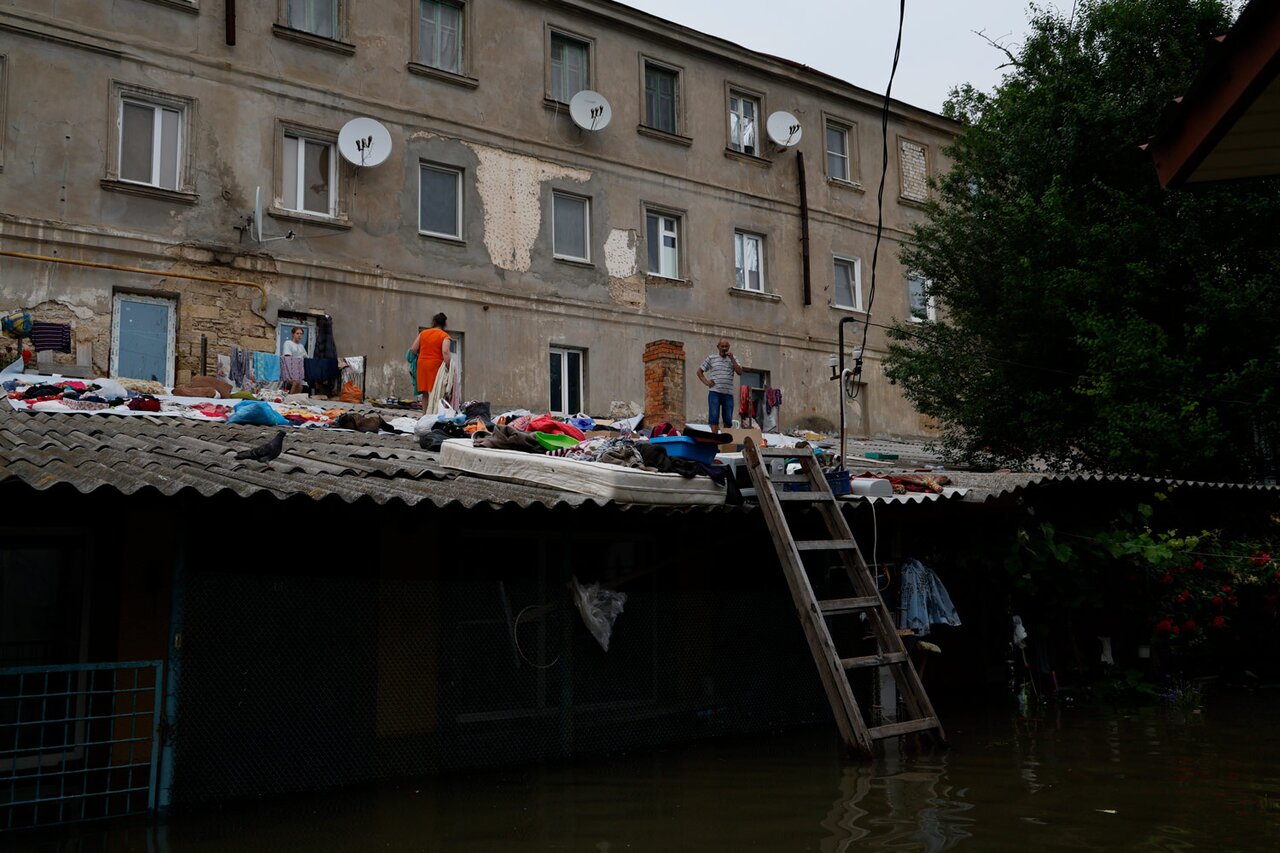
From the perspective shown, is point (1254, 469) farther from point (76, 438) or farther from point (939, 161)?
point (76, 438)

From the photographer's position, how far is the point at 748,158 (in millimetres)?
21719

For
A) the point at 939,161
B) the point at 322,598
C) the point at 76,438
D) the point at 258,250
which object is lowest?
the point at 322,598

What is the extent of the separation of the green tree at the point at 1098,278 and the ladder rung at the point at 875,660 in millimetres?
7694

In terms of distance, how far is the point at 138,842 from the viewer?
5875 millimetres

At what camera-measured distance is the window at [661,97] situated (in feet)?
67.7

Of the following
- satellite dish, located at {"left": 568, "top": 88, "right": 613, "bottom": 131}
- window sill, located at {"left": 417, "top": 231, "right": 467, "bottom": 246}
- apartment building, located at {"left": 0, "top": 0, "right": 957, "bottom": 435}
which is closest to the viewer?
apartment building, located at {"left": 0, "top": 0, "right": 957, "bottom": 435}

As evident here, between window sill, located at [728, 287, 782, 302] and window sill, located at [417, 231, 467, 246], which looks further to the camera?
window sill, located at [728, 287, 782, 302]

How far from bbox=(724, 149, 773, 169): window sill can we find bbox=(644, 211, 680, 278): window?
1.85 m

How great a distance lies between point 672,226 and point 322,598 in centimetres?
1501

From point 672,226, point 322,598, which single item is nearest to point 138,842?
point 322,598

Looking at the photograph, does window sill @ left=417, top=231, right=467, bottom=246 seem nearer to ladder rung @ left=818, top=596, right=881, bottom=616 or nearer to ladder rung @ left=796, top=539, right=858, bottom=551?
ladder rung @ left=796, top=539, right=858, bottom=551

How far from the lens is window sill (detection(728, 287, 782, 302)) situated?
2116 cm

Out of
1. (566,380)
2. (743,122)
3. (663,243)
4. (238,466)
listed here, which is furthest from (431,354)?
(743,122)

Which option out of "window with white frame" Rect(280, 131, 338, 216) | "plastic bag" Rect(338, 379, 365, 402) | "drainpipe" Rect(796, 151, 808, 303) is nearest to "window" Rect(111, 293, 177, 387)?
"plastic bag" Rect(338, 379, 365, 402)
